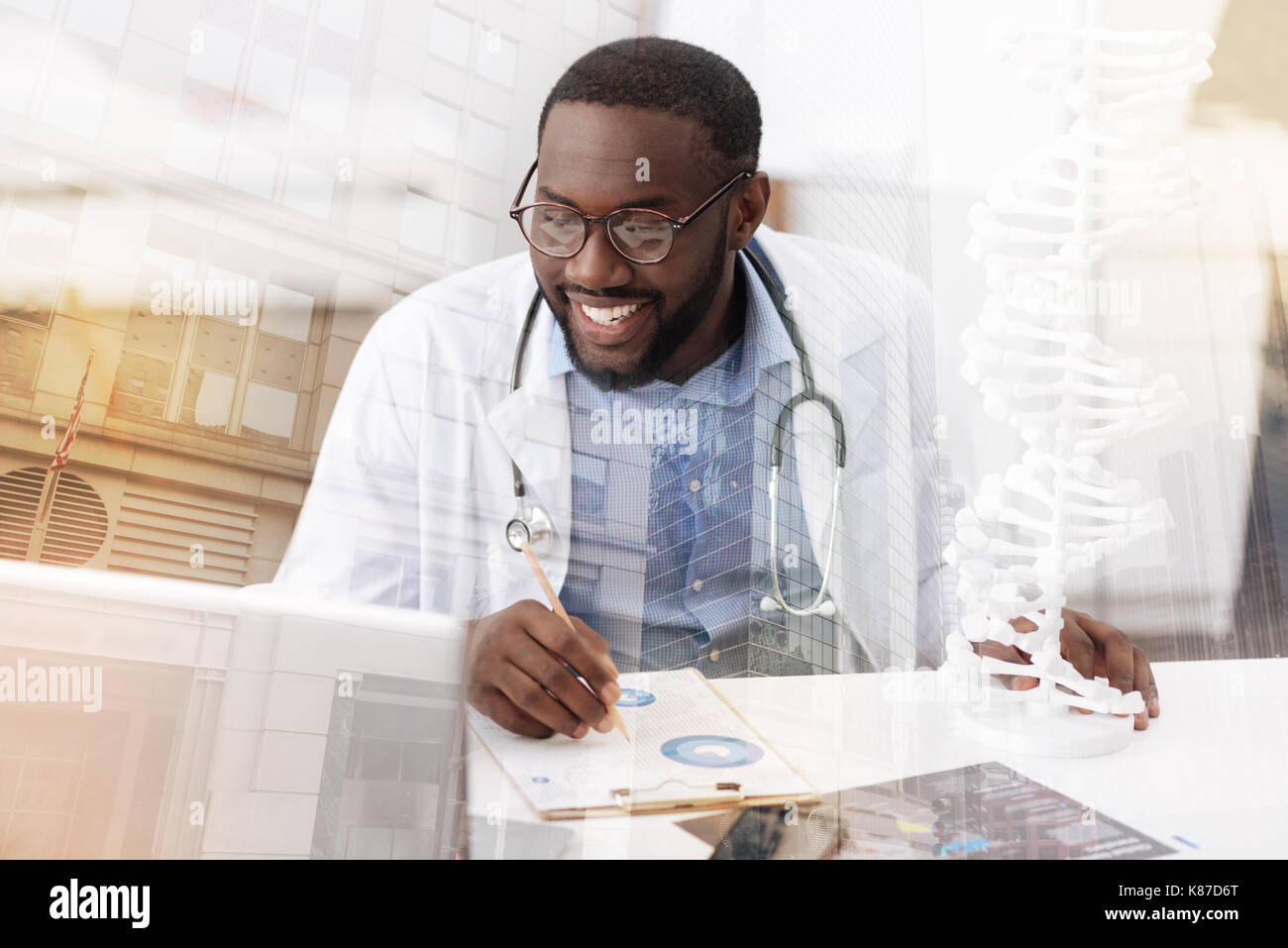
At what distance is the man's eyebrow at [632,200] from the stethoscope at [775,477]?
118 millimetres

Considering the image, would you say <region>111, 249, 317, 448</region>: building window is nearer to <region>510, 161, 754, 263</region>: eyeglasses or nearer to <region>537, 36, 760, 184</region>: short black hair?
<region>510, 161, 754, 263</region>: eyeglasses

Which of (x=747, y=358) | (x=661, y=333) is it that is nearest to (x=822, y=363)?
(x=747, y=358)

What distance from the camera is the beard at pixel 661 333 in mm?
1042

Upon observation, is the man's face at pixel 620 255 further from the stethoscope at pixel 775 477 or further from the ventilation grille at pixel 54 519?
the ventilation grille at pixel 54 519

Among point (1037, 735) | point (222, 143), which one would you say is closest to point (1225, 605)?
point (1037, 735)

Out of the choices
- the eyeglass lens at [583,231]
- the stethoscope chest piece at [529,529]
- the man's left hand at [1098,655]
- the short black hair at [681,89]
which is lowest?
the man's left hand at [1098,655]

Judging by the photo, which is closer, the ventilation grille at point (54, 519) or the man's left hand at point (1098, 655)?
the ventilation grille at point (54, 519)

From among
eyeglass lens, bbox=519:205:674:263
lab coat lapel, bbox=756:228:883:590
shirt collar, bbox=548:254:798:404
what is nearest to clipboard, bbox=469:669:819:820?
lab coat lapel, bbox=756:228:883:590

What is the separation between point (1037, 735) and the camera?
951 mm

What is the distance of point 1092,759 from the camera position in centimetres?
93

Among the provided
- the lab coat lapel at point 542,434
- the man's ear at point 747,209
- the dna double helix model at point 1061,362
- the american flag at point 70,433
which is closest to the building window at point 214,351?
the american flag at point 70,433

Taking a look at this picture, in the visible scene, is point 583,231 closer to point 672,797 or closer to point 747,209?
point 747,209

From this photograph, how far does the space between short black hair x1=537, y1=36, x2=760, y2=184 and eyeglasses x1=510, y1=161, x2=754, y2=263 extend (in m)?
0.09

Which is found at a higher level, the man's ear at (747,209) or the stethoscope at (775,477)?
the man's ear at (747,209)
